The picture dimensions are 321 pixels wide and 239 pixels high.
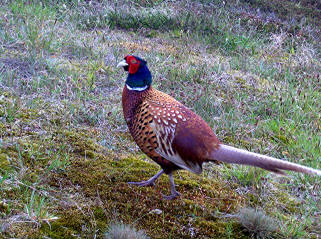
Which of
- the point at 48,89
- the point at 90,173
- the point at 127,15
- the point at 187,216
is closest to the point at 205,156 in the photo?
the point at 187,216

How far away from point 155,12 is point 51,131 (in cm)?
453

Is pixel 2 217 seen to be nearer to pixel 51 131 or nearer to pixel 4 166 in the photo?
pixel 4 166

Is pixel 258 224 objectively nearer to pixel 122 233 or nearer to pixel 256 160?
pixel 256 160

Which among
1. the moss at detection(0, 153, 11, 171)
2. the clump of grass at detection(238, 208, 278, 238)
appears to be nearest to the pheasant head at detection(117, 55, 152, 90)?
the moss at detection(0, 153, 11, 171)

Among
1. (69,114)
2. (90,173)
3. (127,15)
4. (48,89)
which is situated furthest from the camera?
(127,15)

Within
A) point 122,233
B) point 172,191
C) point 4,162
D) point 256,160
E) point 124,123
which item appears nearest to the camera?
point 122,233

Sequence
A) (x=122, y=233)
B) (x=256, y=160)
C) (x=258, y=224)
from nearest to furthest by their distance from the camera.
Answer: (x=122, y=233), (x=256, y=160), (x=258, y=224)

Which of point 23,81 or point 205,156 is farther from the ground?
point 205,156

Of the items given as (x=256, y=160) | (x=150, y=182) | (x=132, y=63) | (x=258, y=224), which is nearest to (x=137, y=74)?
(x=132, y=63)

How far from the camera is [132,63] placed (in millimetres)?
3176

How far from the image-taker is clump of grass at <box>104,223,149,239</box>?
7.73 ft

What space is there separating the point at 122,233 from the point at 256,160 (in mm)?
980

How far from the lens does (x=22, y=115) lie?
3564mm

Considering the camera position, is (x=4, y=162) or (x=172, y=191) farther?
(x=172, y=191)
